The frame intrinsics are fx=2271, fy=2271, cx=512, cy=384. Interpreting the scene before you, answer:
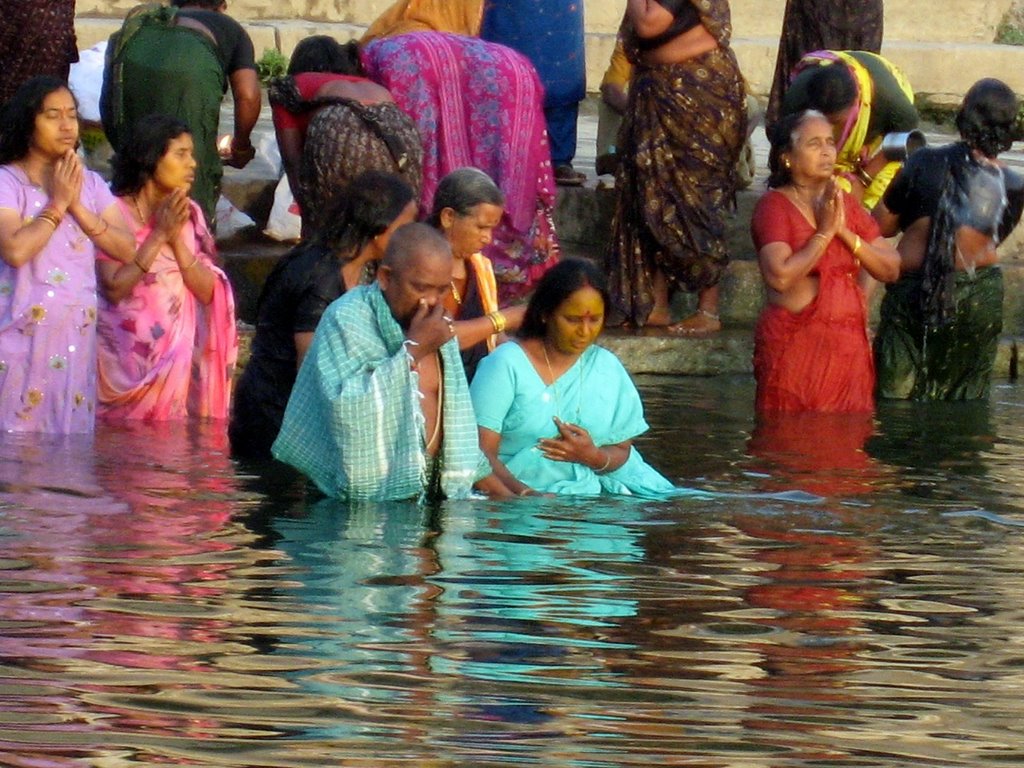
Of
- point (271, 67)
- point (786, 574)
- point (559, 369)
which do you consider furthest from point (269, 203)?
point (786, 574)

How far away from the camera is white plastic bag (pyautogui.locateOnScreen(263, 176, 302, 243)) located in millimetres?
10641

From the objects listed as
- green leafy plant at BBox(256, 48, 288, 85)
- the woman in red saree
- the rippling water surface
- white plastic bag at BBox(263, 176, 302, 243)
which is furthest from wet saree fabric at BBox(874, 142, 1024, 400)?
green leafy plant at BBox(256, 48, 288, 85)

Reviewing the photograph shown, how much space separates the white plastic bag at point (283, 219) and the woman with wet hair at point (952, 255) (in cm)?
273

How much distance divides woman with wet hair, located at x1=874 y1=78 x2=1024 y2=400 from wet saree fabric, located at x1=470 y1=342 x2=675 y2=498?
9.89 ft

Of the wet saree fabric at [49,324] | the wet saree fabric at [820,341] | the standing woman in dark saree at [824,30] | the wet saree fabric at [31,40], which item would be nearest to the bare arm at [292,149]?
the wet saree fabric at [31,40]

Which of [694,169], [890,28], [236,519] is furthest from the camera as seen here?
[890,28]

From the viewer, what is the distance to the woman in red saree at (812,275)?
28.9 ft

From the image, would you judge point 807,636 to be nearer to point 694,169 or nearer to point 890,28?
point 694,169

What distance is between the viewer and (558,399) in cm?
691

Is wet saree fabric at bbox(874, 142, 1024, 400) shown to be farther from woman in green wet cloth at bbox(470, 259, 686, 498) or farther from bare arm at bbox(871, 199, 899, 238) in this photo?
woman in green wet cloth at bbox(470, 259, 686, 498)

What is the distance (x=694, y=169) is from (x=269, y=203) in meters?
2.12

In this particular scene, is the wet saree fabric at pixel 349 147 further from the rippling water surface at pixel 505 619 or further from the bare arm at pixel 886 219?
the bare arm at pixel 886 219

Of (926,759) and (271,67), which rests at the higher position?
(271,67)

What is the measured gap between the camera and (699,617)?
5.52m
